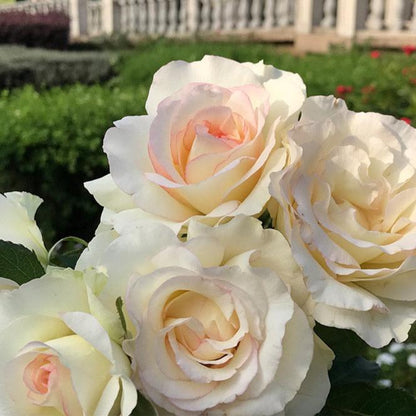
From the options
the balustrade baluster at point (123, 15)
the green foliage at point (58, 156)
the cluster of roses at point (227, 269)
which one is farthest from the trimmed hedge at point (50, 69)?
the cluster of roses at point (227, 269)

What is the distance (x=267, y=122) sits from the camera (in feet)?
2.13

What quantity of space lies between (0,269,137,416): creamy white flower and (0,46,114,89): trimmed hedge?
8469mm

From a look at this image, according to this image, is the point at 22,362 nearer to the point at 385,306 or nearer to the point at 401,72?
the point at 385,306

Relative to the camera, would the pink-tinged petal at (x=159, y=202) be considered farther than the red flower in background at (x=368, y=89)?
No

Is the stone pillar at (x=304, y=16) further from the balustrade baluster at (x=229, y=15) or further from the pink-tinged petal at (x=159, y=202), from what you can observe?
the pink-tinged petal at (x=159, y=202)

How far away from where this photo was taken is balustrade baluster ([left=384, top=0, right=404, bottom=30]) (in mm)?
8801

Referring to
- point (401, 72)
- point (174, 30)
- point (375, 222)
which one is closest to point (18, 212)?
point (375, 222)

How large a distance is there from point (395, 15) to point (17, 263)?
895 cm

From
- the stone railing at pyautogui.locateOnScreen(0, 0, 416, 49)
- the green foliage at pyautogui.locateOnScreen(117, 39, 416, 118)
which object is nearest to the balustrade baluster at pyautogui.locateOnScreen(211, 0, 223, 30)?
the stone railing at pyautogui.locateOnScreen(0, 0, 416, 49)

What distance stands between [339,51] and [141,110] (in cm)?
505

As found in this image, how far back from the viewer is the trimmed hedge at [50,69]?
28.4 feet

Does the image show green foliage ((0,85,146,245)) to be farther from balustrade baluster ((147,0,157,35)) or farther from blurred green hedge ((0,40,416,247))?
balustrade baluster ((147,0,157,35))

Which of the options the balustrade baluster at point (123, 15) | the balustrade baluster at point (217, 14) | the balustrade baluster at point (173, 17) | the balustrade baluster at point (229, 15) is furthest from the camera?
the balustrade baluster at point (123, 15)

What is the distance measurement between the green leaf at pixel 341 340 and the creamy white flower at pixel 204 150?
0.14 meters
